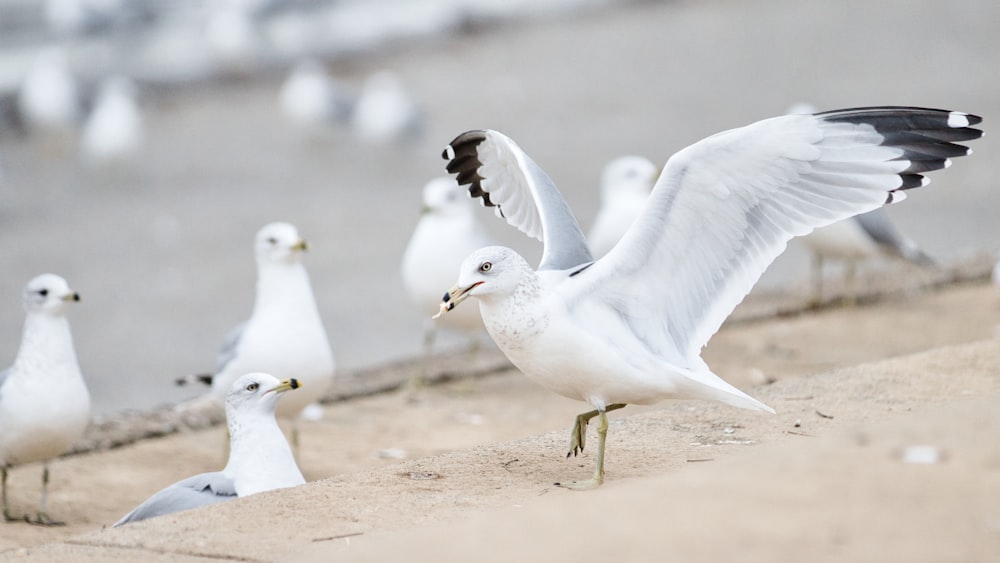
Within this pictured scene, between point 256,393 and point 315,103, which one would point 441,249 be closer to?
point 256,393

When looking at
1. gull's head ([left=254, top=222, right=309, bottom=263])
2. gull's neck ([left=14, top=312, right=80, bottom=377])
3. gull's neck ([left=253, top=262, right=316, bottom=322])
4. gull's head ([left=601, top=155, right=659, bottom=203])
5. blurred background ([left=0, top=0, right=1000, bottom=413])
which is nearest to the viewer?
gull's neck ([left=14, top=312, right=80, bottom=377])

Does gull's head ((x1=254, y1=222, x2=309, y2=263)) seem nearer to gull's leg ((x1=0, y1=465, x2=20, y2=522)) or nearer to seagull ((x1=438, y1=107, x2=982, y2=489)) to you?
gull's leg ((x1=0, y1=465, x2=20, y2=522))

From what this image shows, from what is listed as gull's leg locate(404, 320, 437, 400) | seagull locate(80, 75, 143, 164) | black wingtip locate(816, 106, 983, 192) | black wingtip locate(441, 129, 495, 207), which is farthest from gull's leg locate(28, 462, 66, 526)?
seagull locate(80, 75, 143, 164)

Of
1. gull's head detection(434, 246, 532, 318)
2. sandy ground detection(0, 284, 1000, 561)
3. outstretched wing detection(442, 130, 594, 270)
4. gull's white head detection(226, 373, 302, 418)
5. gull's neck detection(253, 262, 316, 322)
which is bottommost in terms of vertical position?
sandy ground detection(0, 284, 1000, 561)

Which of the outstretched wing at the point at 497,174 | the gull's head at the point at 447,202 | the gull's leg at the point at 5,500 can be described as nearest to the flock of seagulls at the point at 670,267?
the outstretched wing at the point at 497,174

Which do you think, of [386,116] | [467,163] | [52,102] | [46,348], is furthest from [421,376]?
[52,102]

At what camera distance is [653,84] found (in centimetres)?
1595

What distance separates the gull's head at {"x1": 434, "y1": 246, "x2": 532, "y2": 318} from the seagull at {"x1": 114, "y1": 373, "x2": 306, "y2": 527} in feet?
3.15

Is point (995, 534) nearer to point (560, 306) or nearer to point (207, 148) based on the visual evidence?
point (560, 306)

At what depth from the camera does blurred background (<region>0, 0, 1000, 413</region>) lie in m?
9.57

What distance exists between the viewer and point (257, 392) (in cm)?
483

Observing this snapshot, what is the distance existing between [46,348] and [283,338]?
0.92 metres

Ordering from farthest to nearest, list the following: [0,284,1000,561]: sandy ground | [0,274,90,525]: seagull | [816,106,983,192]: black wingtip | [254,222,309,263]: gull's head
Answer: [254,222,309,263]: gull's head
[0,274,90,525]: seagull
[816,106,983,192]: black wingtip
[0,284,1000,561]: sandy ground

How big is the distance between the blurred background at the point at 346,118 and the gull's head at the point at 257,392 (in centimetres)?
274
